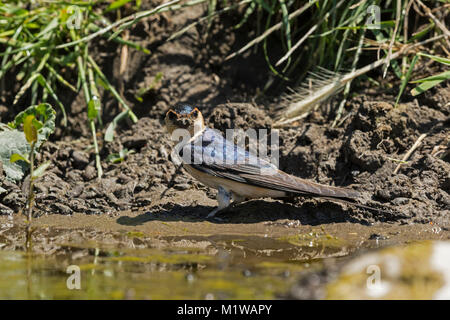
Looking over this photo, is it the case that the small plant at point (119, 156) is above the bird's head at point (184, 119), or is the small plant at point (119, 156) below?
below

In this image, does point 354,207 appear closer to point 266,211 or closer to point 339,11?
point 266,211

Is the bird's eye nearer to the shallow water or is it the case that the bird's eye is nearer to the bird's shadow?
the bird's shadow

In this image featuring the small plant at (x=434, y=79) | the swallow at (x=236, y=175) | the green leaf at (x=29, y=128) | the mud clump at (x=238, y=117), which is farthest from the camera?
the mud clump at (x=238, y=117)

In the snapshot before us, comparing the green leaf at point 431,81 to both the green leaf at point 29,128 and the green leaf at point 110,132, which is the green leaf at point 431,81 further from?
the green leaf at point 29,128

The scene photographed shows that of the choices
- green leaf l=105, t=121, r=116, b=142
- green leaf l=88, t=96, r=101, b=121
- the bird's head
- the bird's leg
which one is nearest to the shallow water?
the bird's leg

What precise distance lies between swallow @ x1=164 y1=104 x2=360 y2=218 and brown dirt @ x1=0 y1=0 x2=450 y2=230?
175mm

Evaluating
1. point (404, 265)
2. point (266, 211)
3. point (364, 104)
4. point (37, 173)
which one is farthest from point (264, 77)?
point (404, 265)

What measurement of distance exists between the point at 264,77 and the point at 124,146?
1647 millimetres

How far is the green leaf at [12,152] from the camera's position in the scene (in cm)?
546

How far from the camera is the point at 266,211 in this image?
518 cm

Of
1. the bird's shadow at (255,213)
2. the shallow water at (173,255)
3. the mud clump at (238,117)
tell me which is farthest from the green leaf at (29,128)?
the mud clump at (238,117)

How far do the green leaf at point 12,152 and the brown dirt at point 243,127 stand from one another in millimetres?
125

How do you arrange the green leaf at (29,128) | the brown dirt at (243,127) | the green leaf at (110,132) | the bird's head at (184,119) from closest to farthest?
the green leaf at (29,128)
the brown dirt at (243,127)
the bird's head at (184,119)
the green leaf at (110,132)

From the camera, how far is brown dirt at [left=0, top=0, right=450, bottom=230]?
5.11m
